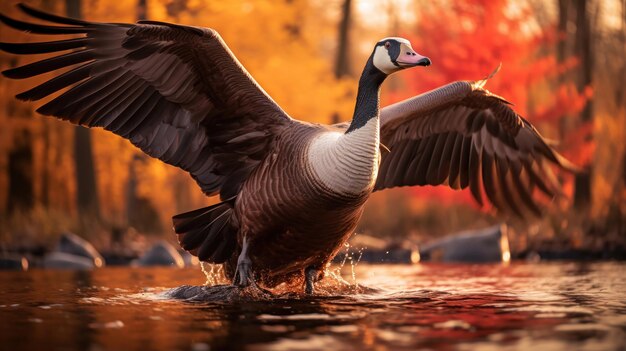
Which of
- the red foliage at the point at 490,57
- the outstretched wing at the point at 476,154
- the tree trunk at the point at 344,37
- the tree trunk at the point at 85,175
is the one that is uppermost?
the tree trunk at the point at 344,37

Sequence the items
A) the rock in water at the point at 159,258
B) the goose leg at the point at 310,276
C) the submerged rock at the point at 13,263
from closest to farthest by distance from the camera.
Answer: the goose leg at the point at 310,276 → the submerged rock at the point at 13,263 → the rock in water at the point at 159,258

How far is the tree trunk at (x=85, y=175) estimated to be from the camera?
2306cm

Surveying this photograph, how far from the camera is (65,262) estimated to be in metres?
17.1

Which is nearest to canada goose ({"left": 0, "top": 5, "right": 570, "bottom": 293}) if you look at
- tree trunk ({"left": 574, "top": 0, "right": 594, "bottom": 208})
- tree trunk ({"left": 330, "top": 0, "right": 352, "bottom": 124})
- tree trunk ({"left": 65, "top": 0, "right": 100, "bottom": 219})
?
tree trunk ({"left": 65, "top": 0, "right": 100, "bottom": 219})

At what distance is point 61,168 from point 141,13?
338 inches

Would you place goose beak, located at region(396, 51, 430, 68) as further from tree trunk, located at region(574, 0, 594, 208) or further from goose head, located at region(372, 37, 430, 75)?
tree trunk, located at region(574, 0, 594, 208)

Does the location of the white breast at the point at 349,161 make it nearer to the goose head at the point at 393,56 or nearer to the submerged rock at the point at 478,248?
the goose head at the point at 393,56

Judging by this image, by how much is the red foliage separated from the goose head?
42.3 ft

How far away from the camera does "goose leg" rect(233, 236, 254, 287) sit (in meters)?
10.2

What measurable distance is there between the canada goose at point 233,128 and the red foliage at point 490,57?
1071 centimetres

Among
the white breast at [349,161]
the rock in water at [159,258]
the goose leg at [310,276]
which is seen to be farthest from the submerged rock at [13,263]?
the white breast at [349,161]

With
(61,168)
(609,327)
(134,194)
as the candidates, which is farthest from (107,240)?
(609,327)

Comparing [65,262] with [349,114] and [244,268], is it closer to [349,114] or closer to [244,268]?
[244,268]

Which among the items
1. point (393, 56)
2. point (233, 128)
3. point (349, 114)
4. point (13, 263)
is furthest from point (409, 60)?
point (349, 114)
